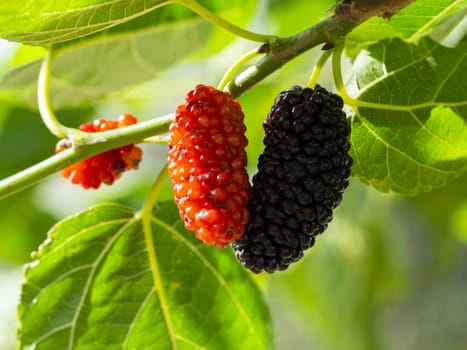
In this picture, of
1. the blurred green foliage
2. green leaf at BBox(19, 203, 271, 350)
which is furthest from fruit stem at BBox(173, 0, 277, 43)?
the blurred green foliage

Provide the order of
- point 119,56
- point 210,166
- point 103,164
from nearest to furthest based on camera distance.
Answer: point 210,166 → point 103,164 → point 119,56

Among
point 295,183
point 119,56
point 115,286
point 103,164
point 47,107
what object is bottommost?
point 295,183

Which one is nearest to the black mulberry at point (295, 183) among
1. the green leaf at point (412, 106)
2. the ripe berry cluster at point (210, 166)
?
the ripe berry cluster at point (210, 166)

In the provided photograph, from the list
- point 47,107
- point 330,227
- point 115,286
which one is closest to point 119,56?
point 47,107

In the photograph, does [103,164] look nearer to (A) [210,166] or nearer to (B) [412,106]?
(A) [210,166]

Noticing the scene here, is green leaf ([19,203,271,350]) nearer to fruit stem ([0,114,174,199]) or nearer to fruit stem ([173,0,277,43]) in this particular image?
fruit stem ([0,114,174,199])

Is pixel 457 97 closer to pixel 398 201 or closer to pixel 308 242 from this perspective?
pixel 308 242

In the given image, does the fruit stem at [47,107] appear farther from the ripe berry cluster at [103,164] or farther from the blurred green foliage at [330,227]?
the blurred green foliage at [330,227]
